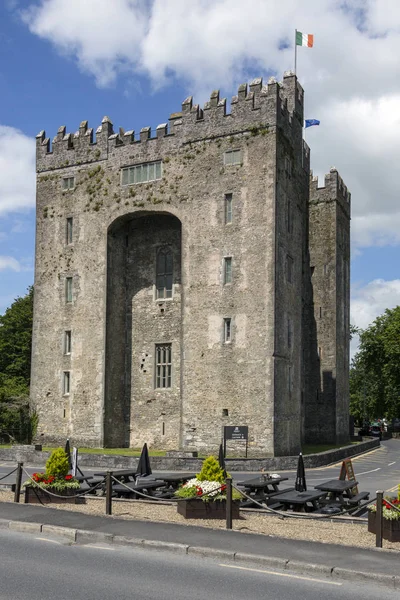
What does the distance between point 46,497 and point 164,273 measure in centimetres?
2364

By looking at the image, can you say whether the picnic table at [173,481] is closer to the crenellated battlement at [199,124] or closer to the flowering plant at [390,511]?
the flowering plant at [390,511]

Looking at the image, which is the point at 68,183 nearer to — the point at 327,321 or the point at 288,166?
the point at 288,166

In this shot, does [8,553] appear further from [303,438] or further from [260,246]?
[303,438]

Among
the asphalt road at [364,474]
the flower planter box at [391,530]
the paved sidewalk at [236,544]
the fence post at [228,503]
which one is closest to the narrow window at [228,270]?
→ the asphalt road at [364,474]

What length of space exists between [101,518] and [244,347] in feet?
66.8

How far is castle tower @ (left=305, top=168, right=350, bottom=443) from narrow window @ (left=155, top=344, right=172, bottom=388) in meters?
10.8

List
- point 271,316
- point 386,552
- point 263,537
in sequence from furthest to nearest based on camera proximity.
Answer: point 271,316
point 263,537
point 386,552

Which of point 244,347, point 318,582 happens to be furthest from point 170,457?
A: point 318,582

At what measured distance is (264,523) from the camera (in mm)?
13438

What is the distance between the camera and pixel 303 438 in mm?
42469

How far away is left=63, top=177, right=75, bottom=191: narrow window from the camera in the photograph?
39897 mm

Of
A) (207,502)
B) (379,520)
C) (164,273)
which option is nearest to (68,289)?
(164,273)

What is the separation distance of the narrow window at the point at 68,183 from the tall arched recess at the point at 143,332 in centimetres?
395

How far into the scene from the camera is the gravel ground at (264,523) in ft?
39.3
